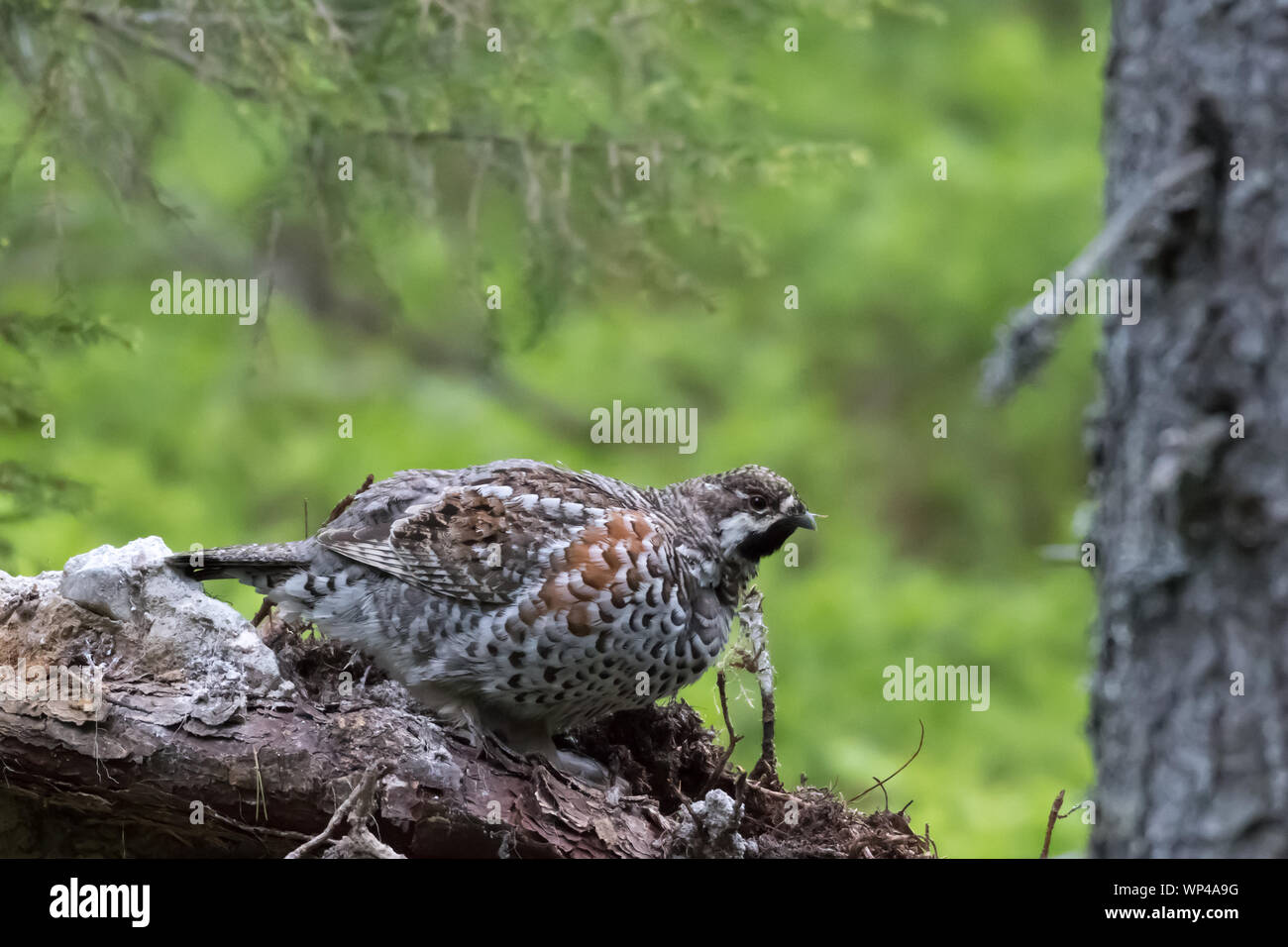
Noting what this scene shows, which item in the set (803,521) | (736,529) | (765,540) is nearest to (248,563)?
(736,529)

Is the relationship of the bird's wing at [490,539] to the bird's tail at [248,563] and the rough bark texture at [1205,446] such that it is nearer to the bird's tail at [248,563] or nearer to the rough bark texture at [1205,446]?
the bird's tail at [248,563]

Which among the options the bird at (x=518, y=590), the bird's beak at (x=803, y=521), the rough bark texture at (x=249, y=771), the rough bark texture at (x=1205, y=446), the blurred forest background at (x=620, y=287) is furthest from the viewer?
the blurred forest background at (x=620, y=287)

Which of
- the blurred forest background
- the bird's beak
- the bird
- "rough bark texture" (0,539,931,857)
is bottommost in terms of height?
"rough bark texture" (0,539,931,857)

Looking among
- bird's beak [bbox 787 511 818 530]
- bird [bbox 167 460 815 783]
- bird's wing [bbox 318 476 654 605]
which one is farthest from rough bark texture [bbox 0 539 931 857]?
bird's beak [bbox 787 511 818 530]

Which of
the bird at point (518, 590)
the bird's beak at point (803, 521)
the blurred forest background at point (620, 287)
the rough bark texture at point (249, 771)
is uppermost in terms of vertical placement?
the blurred forest background at point (620, 287)

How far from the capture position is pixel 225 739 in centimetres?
363

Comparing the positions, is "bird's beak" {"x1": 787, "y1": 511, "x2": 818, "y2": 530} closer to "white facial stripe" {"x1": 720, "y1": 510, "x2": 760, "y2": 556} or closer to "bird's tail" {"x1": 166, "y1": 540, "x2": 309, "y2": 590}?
"white facial stripe" {"x1": 720, "y1": 510, "x2": 760, "y2": 556}

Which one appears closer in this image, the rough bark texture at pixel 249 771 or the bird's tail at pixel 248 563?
the rough bark texture at pixel 249 771

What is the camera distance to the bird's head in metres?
4.43

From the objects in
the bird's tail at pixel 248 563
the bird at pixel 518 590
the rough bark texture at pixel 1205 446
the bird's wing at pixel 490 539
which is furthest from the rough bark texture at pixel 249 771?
the rough bark texture at pixel 1205 446

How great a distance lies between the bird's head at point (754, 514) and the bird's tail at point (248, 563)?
151 cm

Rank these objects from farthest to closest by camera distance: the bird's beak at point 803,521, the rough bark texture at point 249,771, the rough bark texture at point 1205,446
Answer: the bird's beak at point 803,521, the rough bark texture at point 249,771, the rough bark texture at point 1205,446

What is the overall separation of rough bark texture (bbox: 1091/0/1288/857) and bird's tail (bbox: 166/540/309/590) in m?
2.80

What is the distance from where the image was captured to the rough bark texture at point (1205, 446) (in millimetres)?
2373
